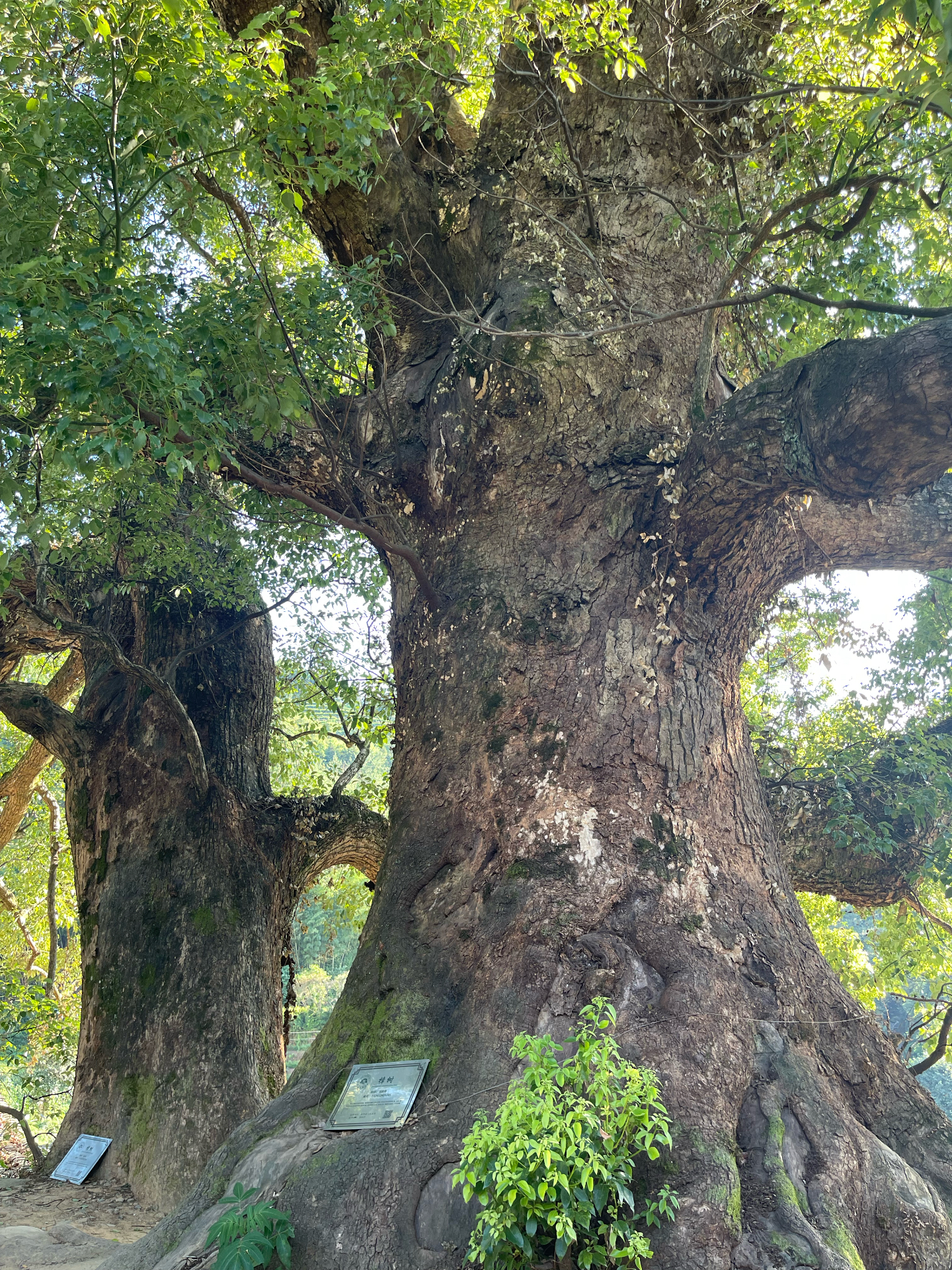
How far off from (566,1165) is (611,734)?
1793mm

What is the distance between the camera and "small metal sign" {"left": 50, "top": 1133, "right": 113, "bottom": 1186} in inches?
192

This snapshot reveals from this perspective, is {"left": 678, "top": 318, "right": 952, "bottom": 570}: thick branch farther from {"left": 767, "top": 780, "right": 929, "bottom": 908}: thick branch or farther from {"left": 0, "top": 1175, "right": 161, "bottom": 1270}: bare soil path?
{"left": 0, "top": 1175, "right": 161, "bottom": 1270}: bare soil path

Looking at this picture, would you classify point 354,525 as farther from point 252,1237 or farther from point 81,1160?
point 81,1160

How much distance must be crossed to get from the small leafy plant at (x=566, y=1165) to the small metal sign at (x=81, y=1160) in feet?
11.5

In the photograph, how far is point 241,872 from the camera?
19.5ft

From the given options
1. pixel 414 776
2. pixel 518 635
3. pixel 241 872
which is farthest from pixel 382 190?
pixel 241 872

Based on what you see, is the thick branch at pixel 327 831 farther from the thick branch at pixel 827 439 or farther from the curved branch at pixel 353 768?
the thick branch at pixel 827 439

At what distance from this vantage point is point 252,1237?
2.66 m

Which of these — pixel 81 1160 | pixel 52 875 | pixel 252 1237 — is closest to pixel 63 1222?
pixel 81 1160

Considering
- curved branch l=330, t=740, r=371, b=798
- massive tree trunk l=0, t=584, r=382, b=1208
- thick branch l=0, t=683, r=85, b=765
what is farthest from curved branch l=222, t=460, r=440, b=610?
curved branch l=330, t=740, r=371, b=798

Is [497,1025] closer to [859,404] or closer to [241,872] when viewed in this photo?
[859,404]

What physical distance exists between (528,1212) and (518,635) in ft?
7.84

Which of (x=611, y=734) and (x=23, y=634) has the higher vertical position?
(x=23, y=634)

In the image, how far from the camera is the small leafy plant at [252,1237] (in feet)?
8.46
